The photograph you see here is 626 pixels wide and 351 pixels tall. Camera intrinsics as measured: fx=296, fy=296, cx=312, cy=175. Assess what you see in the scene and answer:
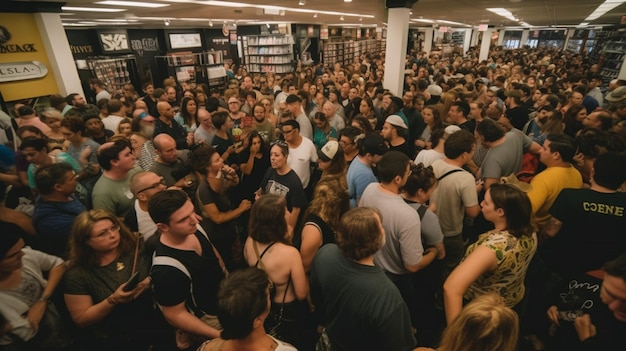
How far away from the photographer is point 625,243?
206 cm

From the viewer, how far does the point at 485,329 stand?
1.11 metres

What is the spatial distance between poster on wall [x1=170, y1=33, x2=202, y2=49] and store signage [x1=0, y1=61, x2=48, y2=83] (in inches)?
368

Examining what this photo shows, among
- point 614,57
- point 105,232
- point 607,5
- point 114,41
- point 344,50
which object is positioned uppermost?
point 607,5

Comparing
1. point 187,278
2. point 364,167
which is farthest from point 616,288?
point 187,278

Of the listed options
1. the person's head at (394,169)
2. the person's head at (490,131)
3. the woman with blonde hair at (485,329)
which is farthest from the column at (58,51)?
the woman with blonde hair at (485,329)

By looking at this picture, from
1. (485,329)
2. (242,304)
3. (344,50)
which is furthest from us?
(344,50)

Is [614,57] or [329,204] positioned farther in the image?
[614,57]

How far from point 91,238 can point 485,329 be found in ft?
6.81

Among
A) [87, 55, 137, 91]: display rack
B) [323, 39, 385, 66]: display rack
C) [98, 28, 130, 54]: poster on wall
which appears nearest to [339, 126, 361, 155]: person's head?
[87, 55, 137, 91]: display rack

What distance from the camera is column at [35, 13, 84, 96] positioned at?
5.91 m

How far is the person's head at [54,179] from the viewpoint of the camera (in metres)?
2.19

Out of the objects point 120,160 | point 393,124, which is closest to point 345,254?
point 120,160

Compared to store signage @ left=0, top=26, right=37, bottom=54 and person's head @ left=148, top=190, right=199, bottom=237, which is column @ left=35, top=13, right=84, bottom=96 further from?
person's head @ left=148, top=190, right=199, bottom=237

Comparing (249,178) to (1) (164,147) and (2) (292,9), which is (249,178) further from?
(2) (292,9)
